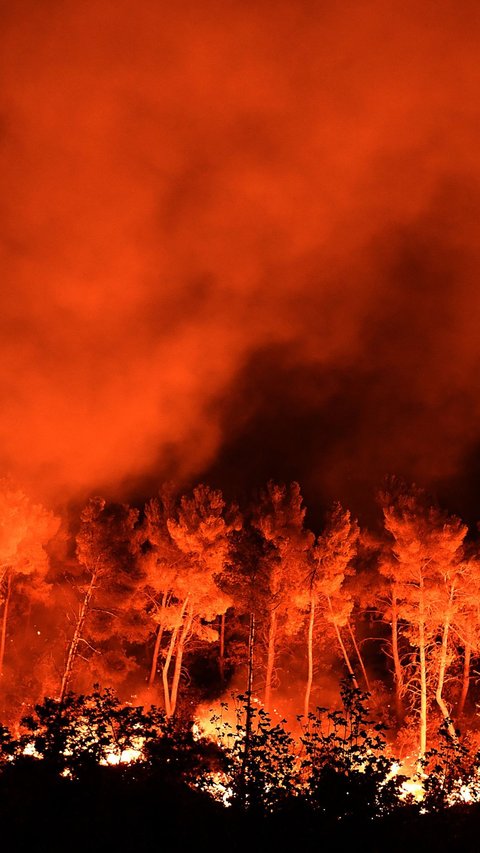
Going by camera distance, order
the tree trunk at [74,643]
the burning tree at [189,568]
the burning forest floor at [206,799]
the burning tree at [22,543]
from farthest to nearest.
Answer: the burning tree at [22,543] → the burning tree at [189,568] → the tree trunk at [74,643] → the burning forest floor at [206,799]

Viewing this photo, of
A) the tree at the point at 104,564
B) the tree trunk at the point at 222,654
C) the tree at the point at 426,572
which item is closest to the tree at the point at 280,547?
the tree at the point at 426,572

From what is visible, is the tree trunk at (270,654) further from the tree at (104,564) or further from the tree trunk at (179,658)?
the tree at (104,564)

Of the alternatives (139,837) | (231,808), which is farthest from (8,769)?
(231,808)

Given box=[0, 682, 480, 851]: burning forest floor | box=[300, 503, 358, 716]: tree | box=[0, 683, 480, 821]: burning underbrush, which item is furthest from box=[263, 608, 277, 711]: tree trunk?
box=[0, 682, 480, 851]: burning forest floor

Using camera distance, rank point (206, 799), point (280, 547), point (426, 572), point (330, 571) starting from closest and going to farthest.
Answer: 1. point (206, 799)
2. point (280, 547)
3. point (426, 572)
4. point (330, 571)

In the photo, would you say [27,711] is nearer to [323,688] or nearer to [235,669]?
[235,669]

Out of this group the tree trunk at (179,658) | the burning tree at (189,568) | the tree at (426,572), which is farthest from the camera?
the burning tree at (189,568)

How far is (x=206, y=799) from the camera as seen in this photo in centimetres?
930

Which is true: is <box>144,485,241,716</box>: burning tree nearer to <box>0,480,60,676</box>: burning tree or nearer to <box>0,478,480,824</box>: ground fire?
<box>0,478,480,824</box>: ground fire

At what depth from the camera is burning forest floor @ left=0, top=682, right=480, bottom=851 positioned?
794cm

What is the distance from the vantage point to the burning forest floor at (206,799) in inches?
313

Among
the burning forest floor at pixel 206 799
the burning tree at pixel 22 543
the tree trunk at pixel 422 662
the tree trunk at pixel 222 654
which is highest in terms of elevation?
the burning tree at pixel 22 543

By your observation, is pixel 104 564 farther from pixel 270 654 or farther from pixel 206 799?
pixel 206 799

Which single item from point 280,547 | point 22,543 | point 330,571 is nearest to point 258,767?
point 280,547
